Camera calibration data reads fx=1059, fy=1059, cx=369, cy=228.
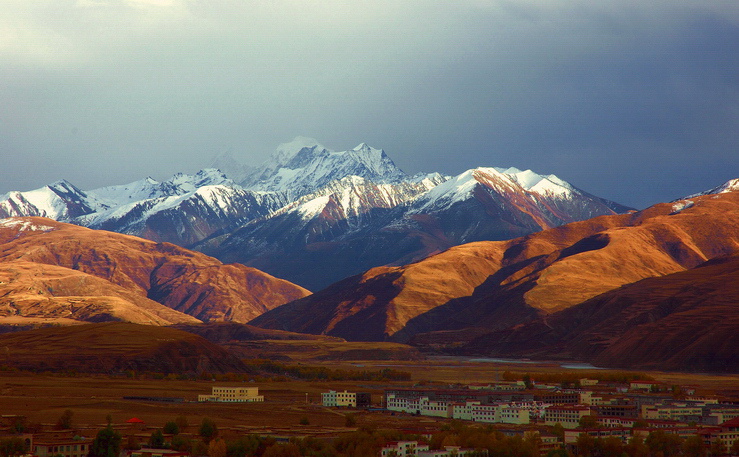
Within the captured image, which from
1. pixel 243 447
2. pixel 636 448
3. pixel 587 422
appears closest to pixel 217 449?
pixel 243 447

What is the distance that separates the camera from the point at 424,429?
141 m

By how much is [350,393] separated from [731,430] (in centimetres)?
7263

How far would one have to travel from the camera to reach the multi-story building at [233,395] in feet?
640

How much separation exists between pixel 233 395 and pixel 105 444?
3063 inches

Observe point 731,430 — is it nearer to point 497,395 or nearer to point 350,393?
point 497,395

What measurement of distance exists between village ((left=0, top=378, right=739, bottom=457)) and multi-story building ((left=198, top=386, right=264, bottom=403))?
7.9 inches

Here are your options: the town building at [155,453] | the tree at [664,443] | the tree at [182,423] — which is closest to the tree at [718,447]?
the tree at [664,443]

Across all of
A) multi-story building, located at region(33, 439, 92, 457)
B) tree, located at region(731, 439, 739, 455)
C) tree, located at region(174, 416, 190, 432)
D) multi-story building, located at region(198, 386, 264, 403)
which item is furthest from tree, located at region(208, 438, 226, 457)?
multi-story building, located at region(198, 386, 264, 403)

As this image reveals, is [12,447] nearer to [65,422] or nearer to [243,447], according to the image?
[243,447]

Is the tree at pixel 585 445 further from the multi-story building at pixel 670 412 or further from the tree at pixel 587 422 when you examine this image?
the multi-story building at pixel 670 412

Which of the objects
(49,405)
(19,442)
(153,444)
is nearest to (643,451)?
(153,444)

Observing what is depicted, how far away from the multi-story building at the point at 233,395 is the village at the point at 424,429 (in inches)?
7.9

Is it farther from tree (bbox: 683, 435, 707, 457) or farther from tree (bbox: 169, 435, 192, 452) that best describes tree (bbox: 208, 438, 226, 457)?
tree (bbox: 683, 435, 707, 457)

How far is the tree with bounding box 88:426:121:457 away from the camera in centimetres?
11794
